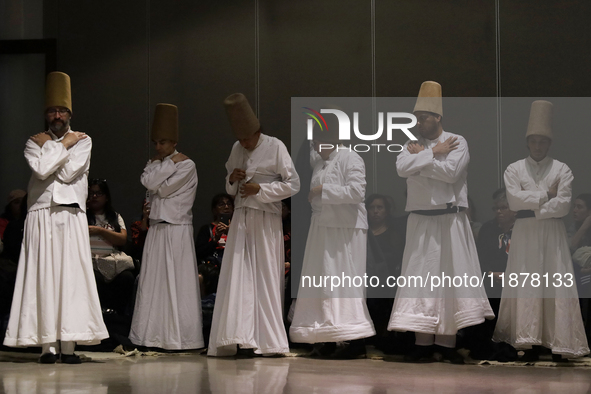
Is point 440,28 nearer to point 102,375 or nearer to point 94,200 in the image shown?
point 94,200

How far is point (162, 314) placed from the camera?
4.77 metres

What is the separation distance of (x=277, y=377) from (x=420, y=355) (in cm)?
102

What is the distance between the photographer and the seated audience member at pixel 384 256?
4.71m

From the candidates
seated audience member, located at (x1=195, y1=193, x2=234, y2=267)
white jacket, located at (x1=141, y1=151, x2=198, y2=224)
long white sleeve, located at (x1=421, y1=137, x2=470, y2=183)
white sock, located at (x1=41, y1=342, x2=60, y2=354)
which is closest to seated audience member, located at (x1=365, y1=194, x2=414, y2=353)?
long white sleeve, located at (x1=421, y1=137, x2=470, y2=183)

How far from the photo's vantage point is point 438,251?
4.40 m

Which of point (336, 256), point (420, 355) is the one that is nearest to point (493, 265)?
point (420, 355)

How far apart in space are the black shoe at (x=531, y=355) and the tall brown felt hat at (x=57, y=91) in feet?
9.95

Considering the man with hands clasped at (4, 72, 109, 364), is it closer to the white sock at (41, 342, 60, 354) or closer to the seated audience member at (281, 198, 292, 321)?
the white sock at (41, 342, 60, 354)

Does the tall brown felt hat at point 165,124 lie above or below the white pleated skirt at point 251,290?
above

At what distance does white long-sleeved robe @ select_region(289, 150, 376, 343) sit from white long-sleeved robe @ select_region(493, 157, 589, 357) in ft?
2.78

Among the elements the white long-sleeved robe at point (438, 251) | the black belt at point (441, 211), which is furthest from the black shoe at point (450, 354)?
the black belt at point (441, 211)

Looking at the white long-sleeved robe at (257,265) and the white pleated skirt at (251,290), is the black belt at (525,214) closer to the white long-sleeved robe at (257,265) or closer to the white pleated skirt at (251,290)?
the white long-sleeved robe at (257,265)

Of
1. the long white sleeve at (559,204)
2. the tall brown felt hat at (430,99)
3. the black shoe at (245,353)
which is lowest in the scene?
the black shoe at (245,353)

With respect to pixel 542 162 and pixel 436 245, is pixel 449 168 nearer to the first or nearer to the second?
pixel 436 245
